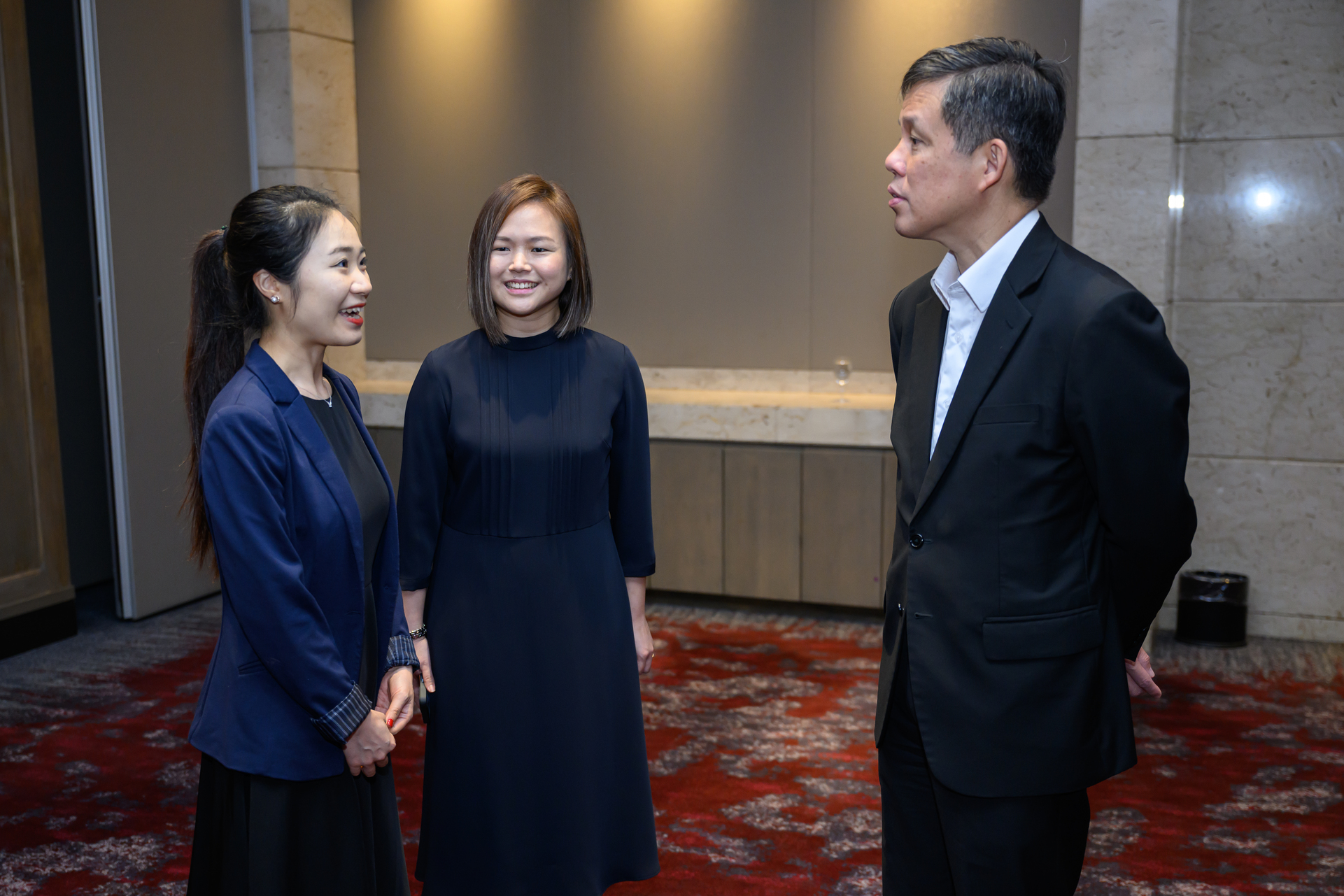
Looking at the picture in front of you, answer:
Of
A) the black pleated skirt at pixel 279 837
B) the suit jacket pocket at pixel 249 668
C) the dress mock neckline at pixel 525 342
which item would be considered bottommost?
the black pleated skirt at pixel 279 837

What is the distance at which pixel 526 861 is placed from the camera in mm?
2492

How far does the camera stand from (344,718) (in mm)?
1899

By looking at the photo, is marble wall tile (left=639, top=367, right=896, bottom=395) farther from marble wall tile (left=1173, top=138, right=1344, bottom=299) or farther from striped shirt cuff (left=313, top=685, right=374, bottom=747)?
striped shirt cuff (left=313, top=685, right=374, bottom=747)

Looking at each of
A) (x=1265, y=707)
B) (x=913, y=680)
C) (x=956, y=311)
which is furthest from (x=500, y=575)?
(x=1265, y=707)

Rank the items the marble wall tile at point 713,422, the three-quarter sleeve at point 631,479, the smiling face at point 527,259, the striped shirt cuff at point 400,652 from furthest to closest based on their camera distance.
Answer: the marble wall tile at point 713,422
the three-quarter sleeve at point 631,479
the smiling face at point 527,259
the striped shirt cuff at point 400,652

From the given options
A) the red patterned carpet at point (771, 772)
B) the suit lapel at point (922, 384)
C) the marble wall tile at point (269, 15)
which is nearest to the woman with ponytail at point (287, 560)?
the suit lapel at point (922, 384)

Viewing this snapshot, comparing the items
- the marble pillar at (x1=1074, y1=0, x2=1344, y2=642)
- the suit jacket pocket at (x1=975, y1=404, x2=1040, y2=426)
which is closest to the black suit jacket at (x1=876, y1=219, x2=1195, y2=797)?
the suit jacket pocket at (x1=975, y1=404, x2=1040, y2=426)

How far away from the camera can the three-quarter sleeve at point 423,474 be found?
246 cm

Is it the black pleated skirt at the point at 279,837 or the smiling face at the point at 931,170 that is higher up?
the smiling face at the point at 931,170

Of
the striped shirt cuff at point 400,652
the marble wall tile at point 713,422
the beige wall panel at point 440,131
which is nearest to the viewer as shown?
the striped shirt cuff at point 400,652

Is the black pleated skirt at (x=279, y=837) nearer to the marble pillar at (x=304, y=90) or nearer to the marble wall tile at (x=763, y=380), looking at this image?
the marble wall tile at (x=763, y=380)

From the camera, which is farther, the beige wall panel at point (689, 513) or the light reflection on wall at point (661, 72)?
the light reflection on wall at point (661, 72)

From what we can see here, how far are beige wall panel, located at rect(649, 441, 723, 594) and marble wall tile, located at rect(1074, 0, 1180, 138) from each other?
7.49 ft

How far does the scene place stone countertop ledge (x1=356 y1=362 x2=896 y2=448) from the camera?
5.43 metres
